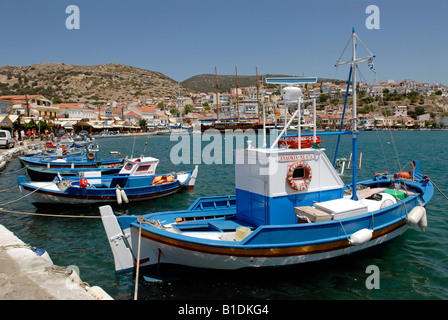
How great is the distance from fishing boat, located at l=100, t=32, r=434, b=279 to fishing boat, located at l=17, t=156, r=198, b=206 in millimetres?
7524

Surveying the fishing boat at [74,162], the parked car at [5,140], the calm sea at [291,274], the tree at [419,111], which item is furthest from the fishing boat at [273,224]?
the tree at [419,111]

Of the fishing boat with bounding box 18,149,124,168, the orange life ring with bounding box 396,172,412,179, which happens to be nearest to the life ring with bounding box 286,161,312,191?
the orange life ring with bounding box 396,172,412,179

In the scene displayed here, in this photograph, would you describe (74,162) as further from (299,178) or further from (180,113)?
(180,113)

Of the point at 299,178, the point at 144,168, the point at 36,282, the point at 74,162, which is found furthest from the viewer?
the point at 74,162

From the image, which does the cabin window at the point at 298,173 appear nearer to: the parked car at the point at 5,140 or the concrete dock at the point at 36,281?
the concrete dock at the point at 36,281

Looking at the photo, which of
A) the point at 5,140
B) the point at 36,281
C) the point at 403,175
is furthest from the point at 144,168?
the point at 5,140

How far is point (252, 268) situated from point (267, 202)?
1820mm

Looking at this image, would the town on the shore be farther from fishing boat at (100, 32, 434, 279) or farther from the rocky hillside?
fishing boat at (100, 32, 434, 279)

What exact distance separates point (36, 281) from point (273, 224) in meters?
5.77

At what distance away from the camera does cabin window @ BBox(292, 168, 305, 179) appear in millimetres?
8789

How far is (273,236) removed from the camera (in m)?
7.55

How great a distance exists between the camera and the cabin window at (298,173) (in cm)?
879

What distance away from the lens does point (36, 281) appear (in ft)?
20.2

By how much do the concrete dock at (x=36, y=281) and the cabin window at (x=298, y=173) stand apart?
18.6 feet
